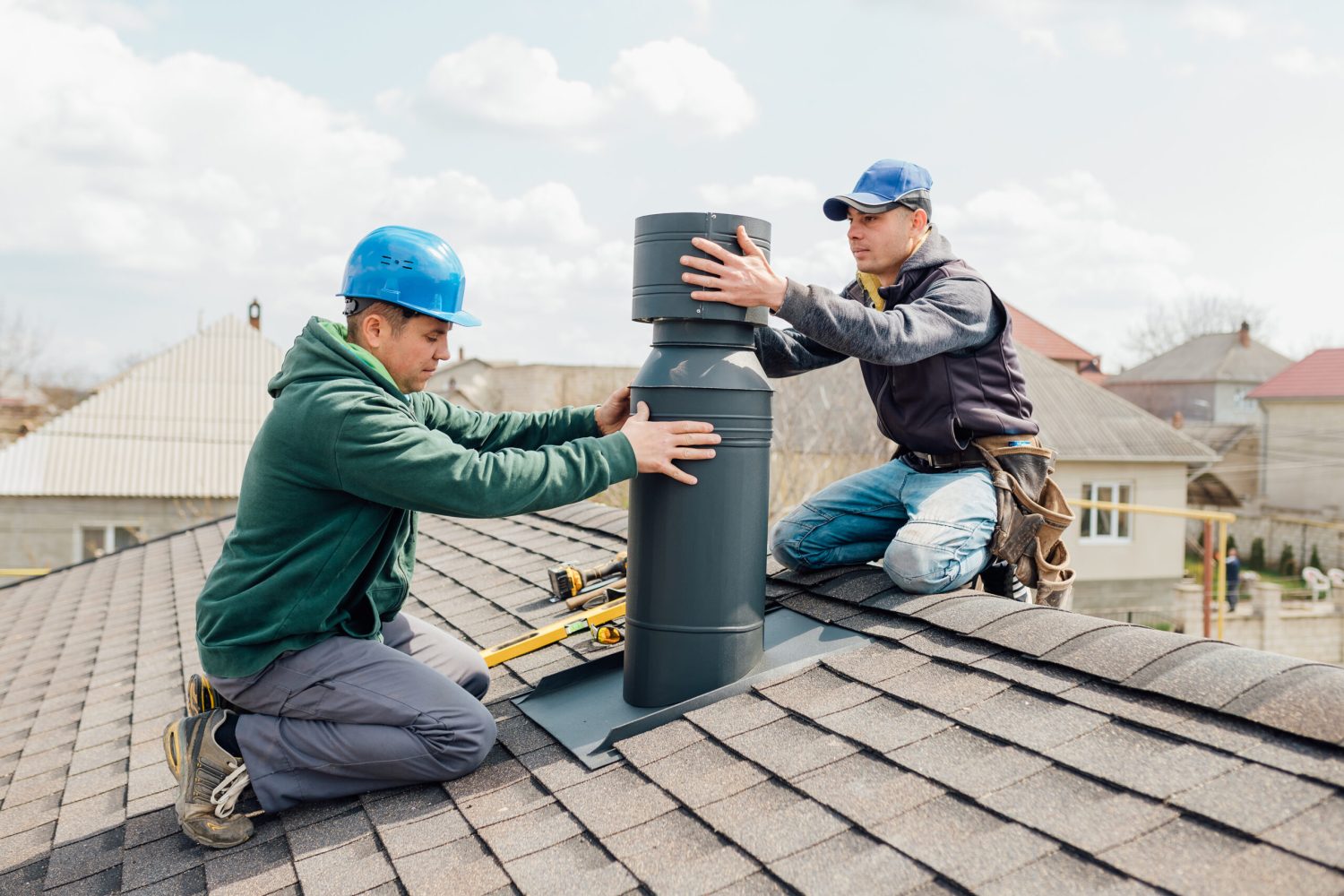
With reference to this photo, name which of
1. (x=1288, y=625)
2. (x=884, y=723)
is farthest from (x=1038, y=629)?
(x=1288, y=625)

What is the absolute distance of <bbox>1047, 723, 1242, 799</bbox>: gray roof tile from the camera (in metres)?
1.96

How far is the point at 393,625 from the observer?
344 centimetres

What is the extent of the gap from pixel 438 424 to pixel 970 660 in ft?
6.61

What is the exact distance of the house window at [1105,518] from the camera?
2605 cm

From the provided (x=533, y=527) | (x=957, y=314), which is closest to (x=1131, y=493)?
(x=533, y=527)

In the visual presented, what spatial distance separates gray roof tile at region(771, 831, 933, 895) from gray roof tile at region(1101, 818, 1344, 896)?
0.35 meters

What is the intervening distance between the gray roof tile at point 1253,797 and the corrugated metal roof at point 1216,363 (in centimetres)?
5606

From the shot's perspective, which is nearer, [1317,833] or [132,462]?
[1317,833]

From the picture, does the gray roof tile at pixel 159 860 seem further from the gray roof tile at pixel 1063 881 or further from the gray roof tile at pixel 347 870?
the gray roof tile at pixel 1063 881

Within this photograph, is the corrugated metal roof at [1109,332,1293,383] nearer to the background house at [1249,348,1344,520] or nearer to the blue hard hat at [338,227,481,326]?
the background house at [1249,348,1344,520]

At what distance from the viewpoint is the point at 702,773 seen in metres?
2.42

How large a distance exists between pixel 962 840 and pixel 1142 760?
1.43 ft

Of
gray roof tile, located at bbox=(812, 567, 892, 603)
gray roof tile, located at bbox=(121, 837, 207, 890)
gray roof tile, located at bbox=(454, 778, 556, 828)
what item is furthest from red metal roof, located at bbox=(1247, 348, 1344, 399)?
gray roof tile, located at bbox=(121, 837, 207, 890)

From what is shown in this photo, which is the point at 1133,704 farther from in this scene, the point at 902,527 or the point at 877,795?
the point at 902,527
